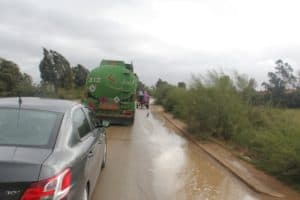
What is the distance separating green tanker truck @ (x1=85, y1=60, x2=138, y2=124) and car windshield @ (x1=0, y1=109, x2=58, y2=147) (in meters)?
12.9

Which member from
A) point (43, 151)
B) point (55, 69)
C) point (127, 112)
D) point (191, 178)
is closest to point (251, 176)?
point (191, 178)

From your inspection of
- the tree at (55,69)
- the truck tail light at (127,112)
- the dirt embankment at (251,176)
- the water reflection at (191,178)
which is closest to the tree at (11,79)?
the truck tail light at (127,112)

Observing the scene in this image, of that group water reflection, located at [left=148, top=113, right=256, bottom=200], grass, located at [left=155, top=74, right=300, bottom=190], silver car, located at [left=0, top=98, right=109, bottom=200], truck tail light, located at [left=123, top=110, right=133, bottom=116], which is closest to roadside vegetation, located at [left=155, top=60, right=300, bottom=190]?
grass, located at [left=155, top=74, right=300, bottom=190]

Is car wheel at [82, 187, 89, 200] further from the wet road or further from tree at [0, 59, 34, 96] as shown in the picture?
tree at [0, 59, 34, 96]

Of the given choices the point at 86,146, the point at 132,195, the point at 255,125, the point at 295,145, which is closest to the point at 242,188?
the point at 295,145

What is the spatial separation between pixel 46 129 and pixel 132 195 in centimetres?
261

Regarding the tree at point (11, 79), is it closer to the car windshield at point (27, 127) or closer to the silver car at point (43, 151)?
the silver car at point (43, 151)

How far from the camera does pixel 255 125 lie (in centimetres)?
1340

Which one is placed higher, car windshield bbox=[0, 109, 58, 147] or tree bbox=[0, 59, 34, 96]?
tree bbox=[0, 59, 34, 96]

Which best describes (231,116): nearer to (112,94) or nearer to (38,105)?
(112,94)

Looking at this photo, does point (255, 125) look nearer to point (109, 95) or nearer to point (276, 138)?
point (276, 138)

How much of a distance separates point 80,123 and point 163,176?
329 centimetres

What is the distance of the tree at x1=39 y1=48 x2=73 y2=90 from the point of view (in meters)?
55.8

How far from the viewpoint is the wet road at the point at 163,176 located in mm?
6945
